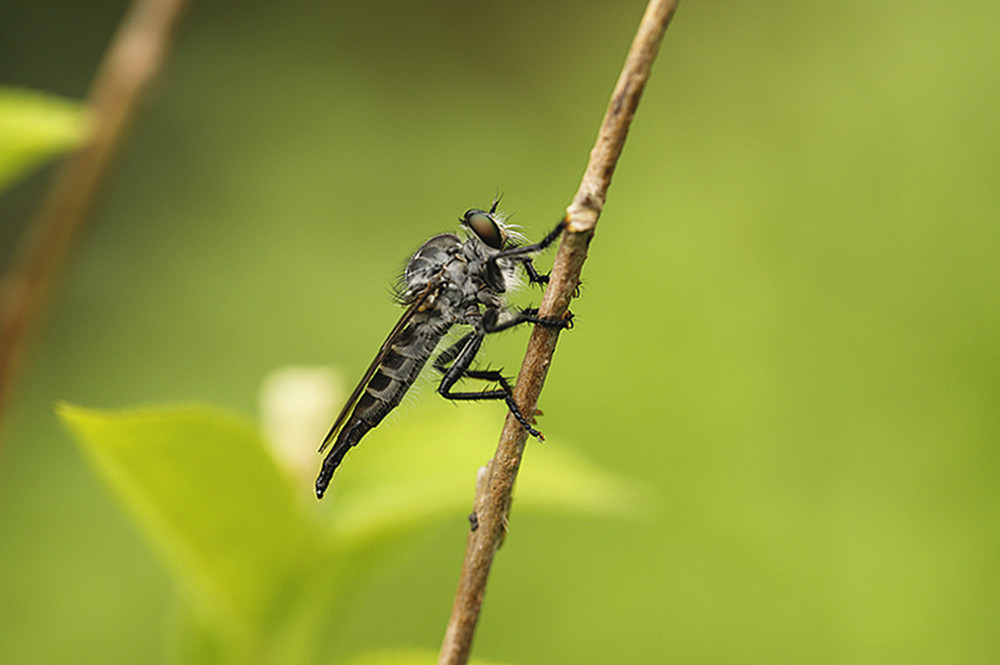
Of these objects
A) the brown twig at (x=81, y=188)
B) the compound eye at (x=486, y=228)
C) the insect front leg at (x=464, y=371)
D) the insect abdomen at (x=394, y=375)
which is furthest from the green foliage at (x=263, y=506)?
the compound eye at (x=486, y=228)

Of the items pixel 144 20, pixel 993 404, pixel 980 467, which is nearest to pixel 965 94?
pixel 993 404

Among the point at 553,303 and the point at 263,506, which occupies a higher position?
the point at 553,303

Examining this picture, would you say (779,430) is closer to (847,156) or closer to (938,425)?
(938,425)

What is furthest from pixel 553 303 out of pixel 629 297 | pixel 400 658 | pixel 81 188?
pixel 629 297

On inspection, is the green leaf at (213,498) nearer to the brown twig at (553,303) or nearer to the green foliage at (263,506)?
the green foliage at (263,506)

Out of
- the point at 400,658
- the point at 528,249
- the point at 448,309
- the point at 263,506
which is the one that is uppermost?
the point at 528,249

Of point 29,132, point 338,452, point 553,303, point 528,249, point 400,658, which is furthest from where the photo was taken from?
point 528,249

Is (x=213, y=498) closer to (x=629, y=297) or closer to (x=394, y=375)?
(x=394, y=375)

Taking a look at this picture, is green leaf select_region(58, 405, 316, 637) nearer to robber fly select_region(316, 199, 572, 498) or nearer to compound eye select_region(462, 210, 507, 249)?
robber fly select_region(316, 199, 572, 498)
